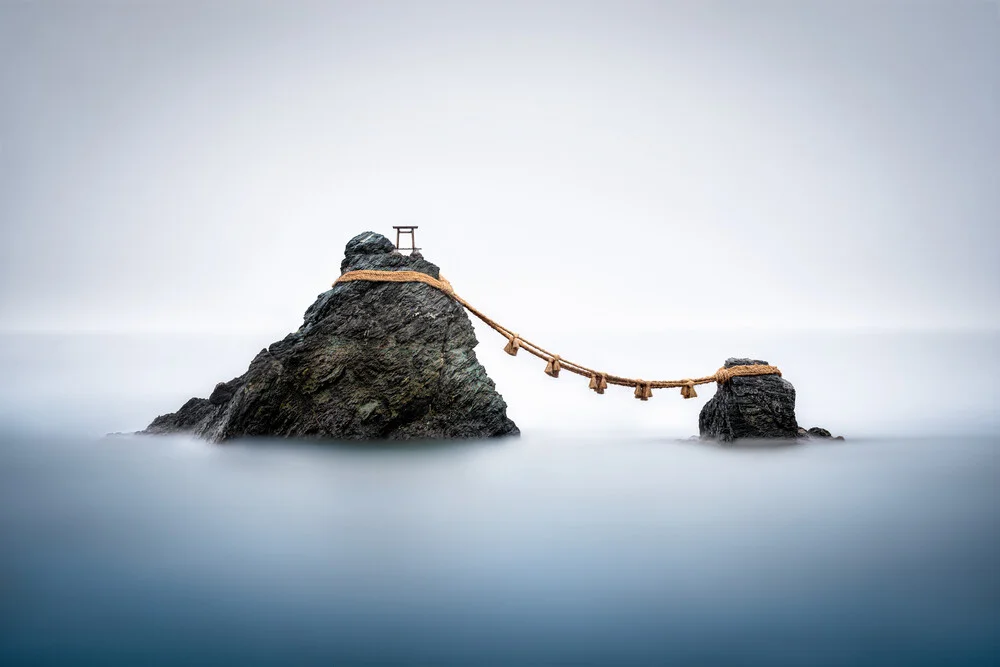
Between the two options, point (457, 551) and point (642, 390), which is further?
point (642, 390)

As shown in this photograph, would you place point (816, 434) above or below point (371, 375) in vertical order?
below

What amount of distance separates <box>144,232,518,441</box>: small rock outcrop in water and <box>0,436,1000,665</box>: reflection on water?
1.42 ft

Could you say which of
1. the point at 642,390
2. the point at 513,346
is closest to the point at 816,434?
the point at 642,390

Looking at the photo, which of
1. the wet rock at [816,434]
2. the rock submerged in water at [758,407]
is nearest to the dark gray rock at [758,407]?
the rock submerged in water at [758,407]

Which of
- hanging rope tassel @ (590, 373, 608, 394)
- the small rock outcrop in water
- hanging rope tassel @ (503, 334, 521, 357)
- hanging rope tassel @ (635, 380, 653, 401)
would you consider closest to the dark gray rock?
hanging rope tassel @ (635, 380, 653, 401)

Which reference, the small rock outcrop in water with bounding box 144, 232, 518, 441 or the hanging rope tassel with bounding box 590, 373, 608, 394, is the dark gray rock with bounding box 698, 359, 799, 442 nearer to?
the hanging rope tassel with bounding box 590, 373, 608, 394

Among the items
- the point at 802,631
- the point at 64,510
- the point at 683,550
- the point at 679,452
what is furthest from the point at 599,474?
the point at 64,510

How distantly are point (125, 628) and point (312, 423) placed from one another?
3997mm

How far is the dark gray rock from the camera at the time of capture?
8.47m

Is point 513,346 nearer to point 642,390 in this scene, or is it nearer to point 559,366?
point 559,366

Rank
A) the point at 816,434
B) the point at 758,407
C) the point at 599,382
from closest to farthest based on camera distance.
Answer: the point at 758,407
the point at 599,382
the point at 816,434

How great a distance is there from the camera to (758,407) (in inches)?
334

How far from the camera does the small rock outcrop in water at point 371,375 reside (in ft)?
26.8

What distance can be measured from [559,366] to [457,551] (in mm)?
3618
